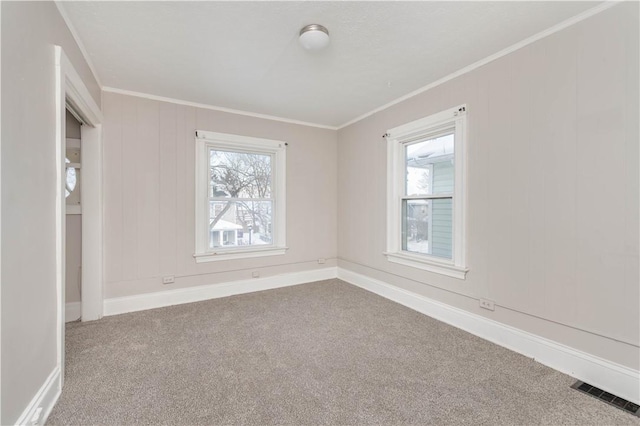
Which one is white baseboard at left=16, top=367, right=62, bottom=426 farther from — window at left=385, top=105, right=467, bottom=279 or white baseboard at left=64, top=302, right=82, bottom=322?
window at left=385, top=105, right=467, bottom=279

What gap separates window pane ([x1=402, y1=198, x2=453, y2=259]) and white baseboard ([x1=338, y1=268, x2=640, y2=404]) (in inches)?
21.6

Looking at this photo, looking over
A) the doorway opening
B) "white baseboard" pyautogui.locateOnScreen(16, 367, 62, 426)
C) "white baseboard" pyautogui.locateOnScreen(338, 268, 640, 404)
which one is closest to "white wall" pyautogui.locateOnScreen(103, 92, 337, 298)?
the doorway opening

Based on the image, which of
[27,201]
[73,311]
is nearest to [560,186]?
[27,201]

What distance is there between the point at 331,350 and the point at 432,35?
2.61 metres

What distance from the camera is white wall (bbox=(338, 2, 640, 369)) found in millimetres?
1839

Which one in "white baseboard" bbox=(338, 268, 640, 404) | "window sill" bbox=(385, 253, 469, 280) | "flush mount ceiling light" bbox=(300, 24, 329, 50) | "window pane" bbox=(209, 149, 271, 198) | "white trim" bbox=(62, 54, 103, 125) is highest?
"flush mount ceiling light" bbox=(300, 24, 329, 50)

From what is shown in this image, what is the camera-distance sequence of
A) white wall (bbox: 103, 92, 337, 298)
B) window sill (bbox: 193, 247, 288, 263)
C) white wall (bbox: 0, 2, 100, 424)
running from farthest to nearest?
window sill (bbox: 193, 247, 288, 263)
white wall (bbox: 103, 92, 337, 298)
white wall (bbox: 0, 2, 100, 424)

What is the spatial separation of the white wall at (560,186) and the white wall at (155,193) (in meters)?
2.60

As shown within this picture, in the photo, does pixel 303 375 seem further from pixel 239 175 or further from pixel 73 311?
pixel 239 175

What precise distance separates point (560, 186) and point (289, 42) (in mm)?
2318

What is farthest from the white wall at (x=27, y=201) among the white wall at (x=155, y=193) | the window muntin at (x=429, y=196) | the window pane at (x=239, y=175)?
the window muntin at (x=429, y=196)

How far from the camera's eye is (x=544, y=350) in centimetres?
220

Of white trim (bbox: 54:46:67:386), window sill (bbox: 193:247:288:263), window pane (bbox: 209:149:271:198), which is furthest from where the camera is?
window pane (bbox: 209:149:271:198)

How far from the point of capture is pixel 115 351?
2373 mm
